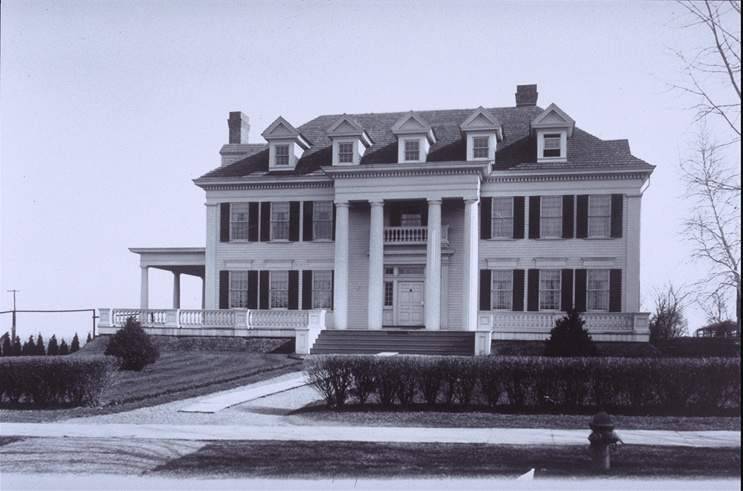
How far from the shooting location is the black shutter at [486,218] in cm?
3191

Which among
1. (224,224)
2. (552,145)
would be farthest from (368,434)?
(224,224)

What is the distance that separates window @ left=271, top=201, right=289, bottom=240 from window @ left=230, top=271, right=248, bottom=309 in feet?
7.29

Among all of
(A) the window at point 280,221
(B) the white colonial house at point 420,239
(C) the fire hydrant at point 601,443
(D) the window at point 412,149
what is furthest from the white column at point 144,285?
(C) the fire hydrant at point 601,443

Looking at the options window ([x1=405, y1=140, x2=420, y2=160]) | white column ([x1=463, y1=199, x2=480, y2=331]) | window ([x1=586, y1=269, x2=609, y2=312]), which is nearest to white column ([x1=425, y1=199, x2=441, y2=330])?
white column ([x1=463, y1=199, x2=480, y2=331])

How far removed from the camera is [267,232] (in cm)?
3400

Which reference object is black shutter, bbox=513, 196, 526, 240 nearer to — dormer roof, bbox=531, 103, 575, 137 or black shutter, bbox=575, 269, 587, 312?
black shutter, bbox=575, 269, 587, 312

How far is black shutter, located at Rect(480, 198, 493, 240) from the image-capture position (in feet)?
105

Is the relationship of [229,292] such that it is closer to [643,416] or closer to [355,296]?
[355,296]

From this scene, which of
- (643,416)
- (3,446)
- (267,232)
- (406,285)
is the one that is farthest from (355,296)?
(3,446)

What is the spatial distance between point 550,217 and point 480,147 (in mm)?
4027

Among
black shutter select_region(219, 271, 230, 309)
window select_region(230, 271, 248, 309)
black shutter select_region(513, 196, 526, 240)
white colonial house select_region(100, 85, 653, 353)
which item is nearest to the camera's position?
white colonial house select_region(100, 85, 653, 353)

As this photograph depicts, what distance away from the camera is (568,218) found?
102 ft

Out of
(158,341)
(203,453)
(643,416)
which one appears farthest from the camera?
(158,341)

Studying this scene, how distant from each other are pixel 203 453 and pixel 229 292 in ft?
77.3
